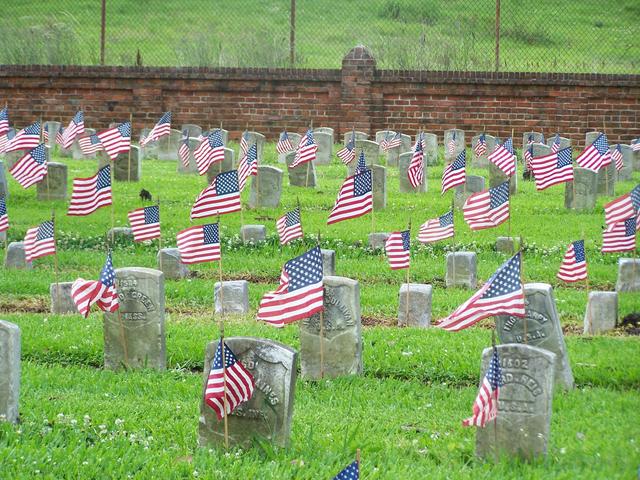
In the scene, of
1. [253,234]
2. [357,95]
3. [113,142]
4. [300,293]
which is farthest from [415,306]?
[357,95]

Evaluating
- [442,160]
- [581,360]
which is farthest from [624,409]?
[442,160]

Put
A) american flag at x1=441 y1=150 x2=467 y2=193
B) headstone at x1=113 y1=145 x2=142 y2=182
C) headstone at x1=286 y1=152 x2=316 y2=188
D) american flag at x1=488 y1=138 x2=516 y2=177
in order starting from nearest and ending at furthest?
american flag at x1=441 y1=150 x2=467 y2=193 < american flag at x1=488 y1=138 x2=516 y2=177 < headstone at x1=286 y1=152 x2=316 y2=188 < headstone at x1=113 y1=145 x2=142 y2=182

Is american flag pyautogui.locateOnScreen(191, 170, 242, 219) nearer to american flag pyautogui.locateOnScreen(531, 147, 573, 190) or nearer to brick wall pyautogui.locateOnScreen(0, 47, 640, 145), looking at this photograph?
american flag pyautogui.locateOnScreen(531, 147, 573, 190)

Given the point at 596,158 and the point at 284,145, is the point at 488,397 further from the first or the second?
the point at 284,145

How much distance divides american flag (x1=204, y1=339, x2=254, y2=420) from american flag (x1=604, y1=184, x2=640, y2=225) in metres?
7.17

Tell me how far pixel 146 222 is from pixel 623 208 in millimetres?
5825

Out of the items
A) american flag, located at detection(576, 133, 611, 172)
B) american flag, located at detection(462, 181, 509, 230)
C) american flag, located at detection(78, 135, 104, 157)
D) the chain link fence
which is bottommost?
american flag, located at detection(462, 181, 509, 230)

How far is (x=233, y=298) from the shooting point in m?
13.4

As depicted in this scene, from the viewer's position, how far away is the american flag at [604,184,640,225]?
1385 cm

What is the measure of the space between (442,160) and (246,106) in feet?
19.0

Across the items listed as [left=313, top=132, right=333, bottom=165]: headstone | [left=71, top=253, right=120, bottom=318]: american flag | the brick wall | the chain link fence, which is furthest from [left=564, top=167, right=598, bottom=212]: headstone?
the chain link fence

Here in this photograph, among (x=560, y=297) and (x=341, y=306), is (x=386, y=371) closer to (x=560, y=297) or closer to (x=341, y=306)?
(x=341, y=306)

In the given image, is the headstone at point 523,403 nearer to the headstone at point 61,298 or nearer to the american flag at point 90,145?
the headstone at point 61,298

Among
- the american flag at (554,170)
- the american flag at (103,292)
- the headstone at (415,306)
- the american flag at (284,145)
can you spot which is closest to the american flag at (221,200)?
the headstone at (415,306)
